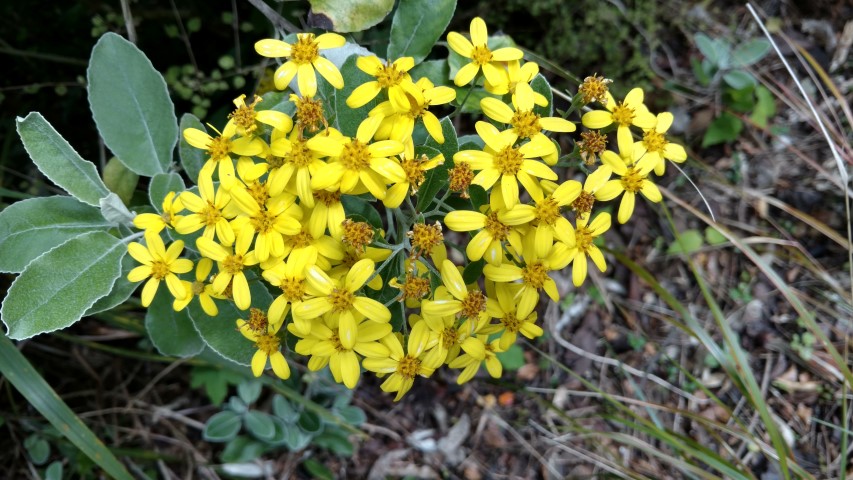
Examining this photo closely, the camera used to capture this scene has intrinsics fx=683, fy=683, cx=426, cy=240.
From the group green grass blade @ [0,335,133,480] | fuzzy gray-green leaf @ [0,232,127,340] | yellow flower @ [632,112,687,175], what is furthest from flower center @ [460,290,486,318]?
green grass blade @ [0,335,133,480]

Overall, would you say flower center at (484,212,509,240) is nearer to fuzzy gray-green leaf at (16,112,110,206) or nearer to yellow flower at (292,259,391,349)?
yellow flower at (292,259,391,349)

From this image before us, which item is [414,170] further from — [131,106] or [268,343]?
[131,106]

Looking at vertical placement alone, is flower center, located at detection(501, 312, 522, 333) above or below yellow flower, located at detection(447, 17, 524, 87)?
below

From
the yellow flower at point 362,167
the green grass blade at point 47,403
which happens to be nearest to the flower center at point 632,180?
the yellow flower at point 362,167

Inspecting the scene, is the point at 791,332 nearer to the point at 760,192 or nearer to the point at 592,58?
the point at 760,192

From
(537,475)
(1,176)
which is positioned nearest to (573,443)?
(537,475)

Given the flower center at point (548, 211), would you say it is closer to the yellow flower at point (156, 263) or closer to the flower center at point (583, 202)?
the flower center at point (583, 202)

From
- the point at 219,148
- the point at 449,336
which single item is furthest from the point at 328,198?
the point at 449,336
